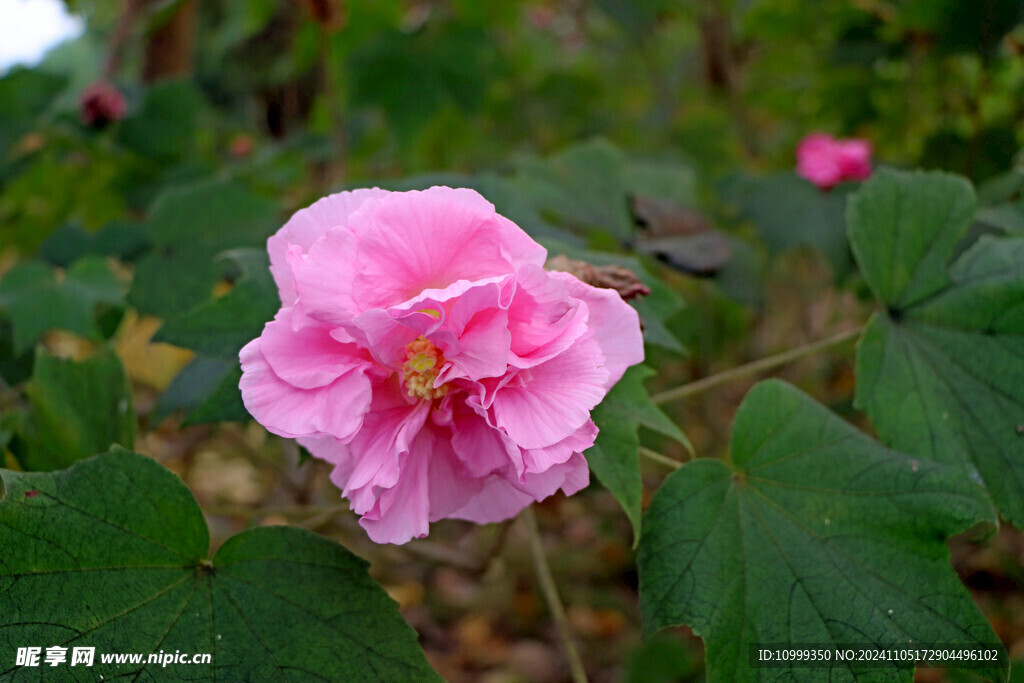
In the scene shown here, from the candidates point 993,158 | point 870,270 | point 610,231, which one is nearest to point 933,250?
point 870,270

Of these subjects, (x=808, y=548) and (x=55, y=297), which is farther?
(x=55, y=297)

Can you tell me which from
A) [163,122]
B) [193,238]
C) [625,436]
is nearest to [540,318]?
[625,436]

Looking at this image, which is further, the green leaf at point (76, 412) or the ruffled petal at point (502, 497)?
the green leaf at point (76, 412)

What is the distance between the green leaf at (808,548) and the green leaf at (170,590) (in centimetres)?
32

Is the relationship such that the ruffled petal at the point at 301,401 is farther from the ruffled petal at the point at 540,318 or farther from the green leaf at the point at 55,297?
the green leaf at the point at 55,297

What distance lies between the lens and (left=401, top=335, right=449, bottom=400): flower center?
689 millimetres

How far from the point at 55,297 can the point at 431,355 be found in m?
1.09

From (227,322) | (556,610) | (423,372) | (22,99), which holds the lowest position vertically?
(556,610)

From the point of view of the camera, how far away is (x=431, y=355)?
2.29ft

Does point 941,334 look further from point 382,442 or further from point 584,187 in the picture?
point 382,442

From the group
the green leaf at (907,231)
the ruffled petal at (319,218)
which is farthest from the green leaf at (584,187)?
the ruffled petal at (319,218)

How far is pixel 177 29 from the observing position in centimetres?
292

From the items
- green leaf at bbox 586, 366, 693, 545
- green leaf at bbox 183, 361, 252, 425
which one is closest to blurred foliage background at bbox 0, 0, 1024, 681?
green leaf at bbox 183, 361, 252, 425

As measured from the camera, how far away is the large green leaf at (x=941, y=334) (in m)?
0.92
